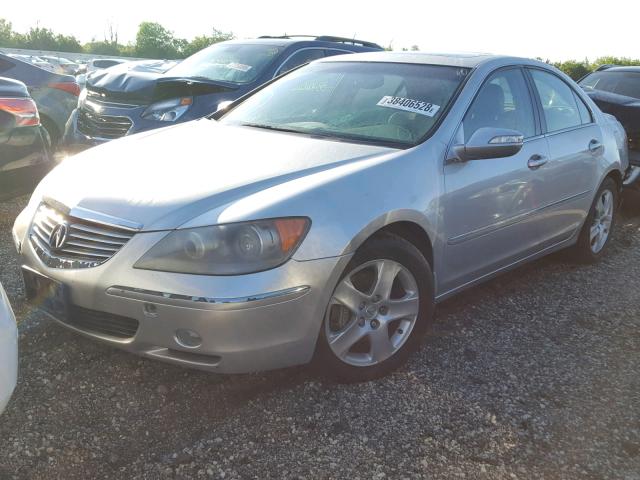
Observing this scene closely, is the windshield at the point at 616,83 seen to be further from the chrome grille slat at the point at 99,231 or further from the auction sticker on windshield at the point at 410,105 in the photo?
the chrome grille slat at the point at 99,231

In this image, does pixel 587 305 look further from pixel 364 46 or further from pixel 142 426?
pixel 364 46

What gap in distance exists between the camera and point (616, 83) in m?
8.41

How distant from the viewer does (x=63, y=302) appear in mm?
2582

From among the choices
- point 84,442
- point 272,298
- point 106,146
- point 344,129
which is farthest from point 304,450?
point 106,146

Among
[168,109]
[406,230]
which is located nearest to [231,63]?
[168,109]

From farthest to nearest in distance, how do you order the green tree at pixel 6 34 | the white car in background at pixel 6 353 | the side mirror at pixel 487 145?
the green tree at pixel 6 34 < the side mirror at pixel 487 145 < the white car in background at pixel 6 353

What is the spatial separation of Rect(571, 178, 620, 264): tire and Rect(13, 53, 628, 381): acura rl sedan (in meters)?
0.65

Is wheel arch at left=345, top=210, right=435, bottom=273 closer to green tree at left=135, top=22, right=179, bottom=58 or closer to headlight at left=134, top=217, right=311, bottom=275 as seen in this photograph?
headlight at left=134, top=217, right=311, bottom=275

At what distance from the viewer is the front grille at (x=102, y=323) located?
2.48 meters

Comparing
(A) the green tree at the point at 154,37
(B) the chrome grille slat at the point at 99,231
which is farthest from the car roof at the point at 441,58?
(A) the green tree at the point at 154,37

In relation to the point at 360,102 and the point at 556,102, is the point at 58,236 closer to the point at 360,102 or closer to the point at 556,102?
the point at 360,102

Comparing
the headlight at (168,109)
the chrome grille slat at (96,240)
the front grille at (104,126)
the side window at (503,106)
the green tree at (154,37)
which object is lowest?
the green tree at (154,37)

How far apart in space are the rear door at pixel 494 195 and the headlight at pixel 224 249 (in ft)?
3.28

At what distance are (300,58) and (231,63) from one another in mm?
705
